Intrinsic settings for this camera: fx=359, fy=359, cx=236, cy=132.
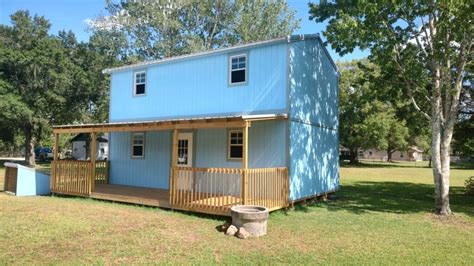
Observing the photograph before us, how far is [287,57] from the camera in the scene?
11852 mm

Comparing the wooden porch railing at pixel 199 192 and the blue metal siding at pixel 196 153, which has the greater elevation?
the blue metal siding at pixel 196 153

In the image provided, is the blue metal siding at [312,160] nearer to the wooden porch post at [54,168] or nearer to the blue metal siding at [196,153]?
the blue metal siding at [196,153]

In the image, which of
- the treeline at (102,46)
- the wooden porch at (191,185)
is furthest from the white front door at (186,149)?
the treeline at (102,46)

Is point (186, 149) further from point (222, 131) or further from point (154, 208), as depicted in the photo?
point (154, 208)

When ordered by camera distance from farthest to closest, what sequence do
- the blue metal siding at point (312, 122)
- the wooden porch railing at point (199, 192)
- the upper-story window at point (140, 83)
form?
the upper-story window at point (140, 83) < the blue metal siding at point (312, 122) < the wooden porch railing at point (199, 192)

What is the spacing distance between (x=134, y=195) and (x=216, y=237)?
213 inches

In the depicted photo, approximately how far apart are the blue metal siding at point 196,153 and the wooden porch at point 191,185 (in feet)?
1.90

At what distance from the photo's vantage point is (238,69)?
12.9 meters

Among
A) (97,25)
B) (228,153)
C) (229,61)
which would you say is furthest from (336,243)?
(97,25)

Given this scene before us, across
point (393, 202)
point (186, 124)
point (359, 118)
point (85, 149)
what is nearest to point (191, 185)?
point (186, 124)

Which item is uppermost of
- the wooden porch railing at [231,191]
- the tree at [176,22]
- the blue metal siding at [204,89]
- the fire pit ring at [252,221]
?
the tree at [176,22]

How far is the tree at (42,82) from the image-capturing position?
30.4m

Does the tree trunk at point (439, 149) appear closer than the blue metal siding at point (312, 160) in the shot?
Yes

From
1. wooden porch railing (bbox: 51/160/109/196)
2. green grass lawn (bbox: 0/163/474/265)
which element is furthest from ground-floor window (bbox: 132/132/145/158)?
green grass lawn (bbox: 0/163/474/265)
